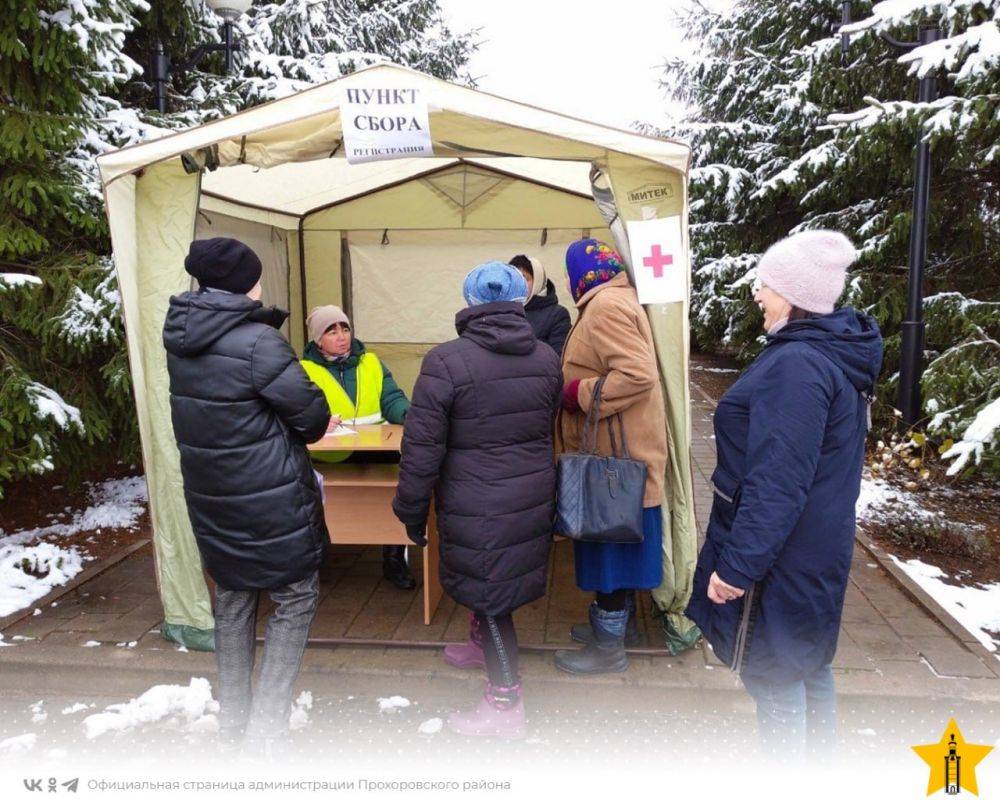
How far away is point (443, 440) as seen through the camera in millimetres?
2807

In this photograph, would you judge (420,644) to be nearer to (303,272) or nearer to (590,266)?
(590,266)

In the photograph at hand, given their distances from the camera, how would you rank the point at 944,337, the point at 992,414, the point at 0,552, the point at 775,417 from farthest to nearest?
the point at 944,337
the point at 0,552
the point at 992,414
the point at 775,417

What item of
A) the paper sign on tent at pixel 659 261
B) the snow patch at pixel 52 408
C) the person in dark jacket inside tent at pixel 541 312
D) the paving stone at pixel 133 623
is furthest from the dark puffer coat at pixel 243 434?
the snow patch at pixel 52 408

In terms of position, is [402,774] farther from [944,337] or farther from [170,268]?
[944,337]

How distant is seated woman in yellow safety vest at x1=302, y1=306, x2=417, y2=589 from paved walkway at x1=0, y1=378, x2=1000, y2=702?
252mm

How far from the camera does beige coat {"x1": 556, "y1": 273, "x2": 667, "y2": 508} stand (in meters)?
3.18

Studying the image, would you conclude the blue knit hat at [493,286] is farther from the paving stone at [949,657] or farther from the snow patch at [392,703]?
the paving stone at [949,657]

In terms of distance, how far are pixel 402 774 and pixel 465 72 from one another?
49.3ft

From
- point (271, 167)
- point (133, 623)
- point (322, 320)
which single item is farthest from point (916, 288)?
point (133, 623)

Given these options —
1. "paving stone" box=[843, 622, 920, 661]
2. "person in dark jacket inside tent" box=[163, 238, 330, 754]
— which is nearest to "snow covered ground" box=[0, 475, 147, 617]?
"person in dark jacket inside tent" box=[163, 238, 330, 754]

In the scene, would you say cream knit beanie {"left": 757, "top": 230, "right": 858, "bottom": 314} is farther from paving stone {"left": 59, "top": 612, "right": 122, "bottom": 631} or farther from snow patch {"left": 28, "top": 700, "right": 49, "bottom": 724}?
paving stone {"left": 59, "top": 612, "right": 122, "bottom": 631}

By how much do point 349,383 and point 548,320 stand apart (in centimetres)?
120

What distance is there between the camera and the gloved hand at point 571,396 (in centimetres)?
333

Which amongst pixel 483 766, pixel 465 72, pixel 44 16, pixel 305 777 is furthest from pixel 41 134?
pixel 465 72
